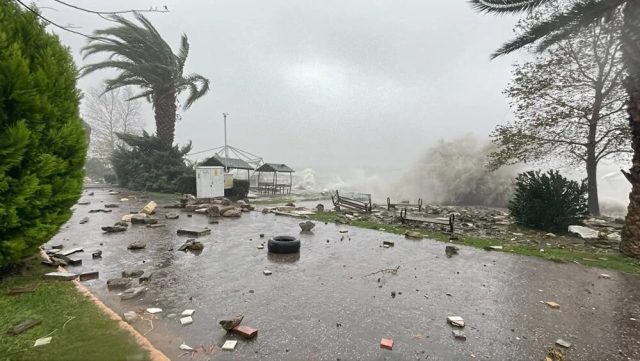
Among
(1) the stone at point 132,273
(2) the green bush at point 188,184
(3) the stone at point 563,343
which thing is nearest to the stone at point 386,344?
(3) the stone at point 563,343

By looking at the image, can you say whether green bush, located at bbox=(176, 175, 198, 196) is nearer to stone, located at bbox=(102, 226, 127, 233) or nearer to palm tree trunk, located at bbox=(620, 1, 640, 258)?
stone, located at bbox=(102, 226, 127, 233)

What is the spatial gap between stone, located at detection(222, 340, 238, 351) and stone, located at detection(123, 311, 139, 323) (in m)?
1.20

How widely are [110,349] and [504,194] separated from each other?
28.4 metres

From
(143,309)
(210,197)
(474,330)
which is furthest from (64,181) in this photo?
(210,197)

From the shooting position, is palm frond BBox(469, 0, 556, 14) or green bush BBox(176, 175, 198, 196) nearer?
palm frond BBox(469, 0, 556, 14)

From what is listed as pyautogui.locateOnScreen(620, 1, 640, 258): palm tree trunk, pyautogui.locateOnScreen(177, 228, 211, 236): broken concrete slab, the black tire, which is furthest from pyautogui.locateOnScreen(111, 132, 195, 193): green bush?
pyautogui.locateOnScreen(620, 1, 640, 258): palm tree trunk

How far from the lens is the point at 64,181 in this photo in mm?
4309

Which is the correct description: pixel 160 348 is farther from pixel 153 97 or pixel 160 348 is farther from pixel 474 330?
pixel 153 97

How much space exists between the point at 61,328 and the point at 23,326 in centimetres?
33

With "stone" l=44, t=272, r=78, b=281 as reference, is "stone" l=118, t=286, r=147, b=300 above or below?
below

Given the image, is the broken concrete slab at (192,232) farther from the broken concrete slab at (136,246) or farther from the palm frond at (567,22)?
the palm frond at (567,22)

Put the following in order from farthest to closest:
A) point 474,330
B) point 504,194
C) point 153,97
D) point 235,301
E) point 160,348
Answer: point 504,194
point 153,97
point 235,301
point 474,330
point 160,348

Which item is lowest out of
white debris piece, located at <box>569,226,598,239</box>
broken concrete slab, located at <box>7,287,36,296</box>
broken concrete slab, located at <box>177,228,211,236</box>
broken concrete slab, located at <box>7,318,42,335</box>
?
broken concrete slab, located at <box>7,318,42,335</box>

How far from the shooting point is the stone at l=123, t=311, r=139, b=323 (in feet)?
11.0
